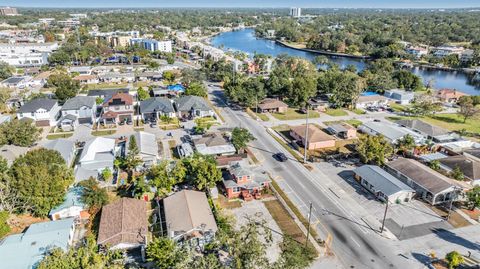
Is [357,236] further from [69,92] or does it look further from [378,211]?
[69,92]

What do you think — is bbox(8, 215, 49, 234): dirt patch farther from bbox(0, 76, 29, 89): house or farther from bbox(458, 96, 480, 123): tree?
bbox(458, 96, 480, 123): tree

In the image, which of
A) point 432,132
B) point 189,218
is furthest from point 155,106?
point 432,132

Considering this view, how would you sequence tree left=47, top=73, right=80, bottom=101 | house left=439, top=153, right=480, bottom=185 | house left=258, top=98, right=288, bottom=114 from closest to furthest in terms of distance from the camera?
house left=439, top=153, right=480, bottom=185 → house left=258, top=98, right=288, bottom=114 → tree left=47, top=73, right=80, bottom=101

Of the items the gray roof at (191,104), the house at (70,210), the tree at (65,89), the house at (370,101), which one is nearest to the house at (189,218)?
the house at (70,210)

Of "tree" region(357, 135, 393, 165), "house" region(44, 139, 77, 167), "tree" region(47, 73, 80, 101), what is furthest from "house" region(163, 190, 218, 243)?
"tree" region(47, 73, 80, 101)

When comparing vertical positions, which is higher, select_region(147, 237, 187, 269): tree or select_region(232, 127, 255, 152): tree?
select_region(232, 127, 255, 152): tree

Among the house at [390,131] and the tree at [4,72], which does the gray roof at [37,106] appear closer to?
the tree at [4,72]

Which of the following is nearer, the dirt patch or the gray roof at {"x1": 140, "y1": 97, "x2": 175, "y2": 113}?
the dirt patch
